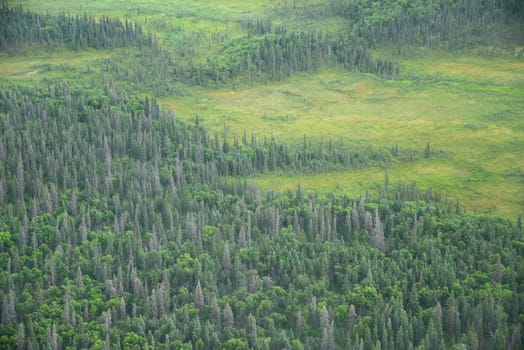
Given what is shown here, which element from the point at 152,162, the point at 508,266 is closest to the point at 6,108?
the point at 152,162

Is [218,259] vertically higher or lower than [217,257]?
lower

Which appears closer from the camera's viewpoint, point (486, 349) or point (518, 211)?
point (486, 349)

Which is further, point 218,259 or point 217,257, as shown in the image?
point 217,257

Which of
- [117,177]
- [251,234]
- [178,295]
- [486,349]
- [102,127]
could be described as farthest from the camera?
[102,127]

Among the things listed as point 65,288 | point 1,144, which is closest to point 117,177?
point 1,144

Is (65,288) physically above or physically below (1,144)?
below

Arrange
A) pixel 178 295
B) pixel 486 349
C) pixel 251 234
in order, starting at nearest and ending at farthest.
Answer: pixel 486 349 < pixel 178 295 < pixel 251 234

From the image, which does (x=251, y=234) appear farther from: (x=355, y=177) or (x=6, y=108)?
(x=6, y=108)
